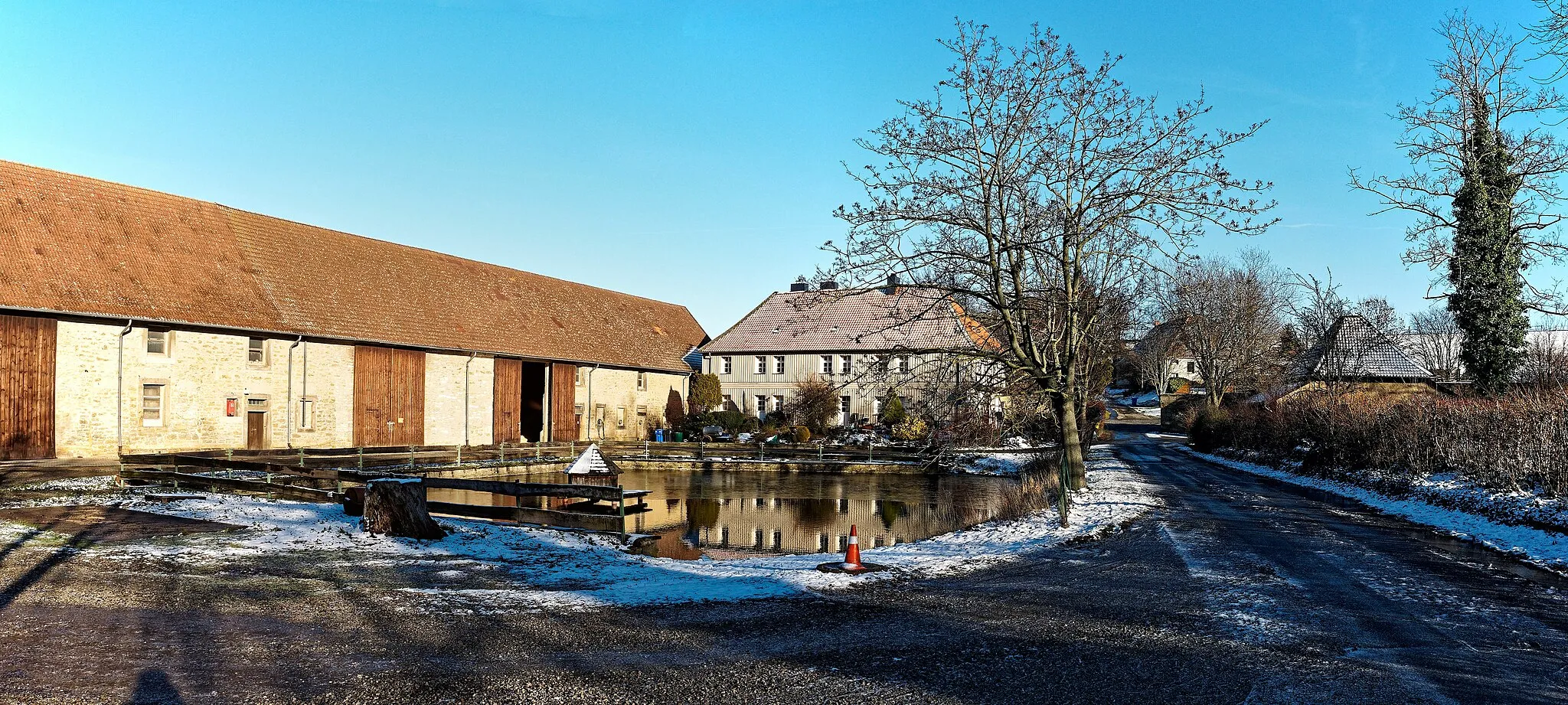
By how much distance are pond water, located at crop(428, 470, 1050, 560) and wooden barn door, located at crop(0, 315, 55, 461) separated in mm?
10363

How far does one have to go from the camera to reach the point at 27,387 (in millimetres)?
26219

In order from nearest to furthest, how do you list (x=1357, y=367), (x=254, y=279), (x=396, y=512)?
1. (x=396, y=512)
2. (x=254, y=279)
3. (x=1357, y=367)

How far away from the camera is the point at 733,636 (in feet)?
27.4

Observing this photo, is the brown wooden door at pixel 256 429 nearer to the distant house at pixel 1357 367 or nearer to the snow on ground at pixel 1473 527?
the snow on ground at pixel 1473 527

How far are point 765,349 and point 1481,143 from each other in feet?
114

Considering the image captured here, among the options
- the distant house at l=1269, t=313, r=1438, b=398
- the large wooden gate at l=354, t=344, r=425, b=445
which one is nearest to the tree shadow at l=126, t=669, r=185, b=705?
the distant house at l=1269, t=313, r=1438, b=398

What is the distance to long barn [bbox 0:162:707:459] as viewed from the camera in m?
27.2

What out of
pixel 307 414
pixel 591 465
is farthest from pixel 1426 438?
pixel 307 414

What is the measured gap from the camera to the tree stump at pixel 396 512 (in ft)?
45.0

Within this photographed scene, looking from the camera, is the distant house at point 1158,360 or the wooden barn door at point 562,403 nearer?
the wooden barn door at point 562,403

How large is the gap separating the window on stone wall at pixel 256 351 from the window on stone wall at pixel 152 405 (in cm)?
310

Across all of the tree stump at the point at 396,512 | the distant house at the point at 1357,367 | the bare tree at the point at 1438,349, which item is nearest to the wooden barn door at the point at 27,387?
the tree stump at the point at 396,512

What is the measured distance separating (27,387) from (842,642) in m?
27.6

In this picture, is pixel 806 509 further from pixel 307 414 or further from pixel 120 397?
pixel 120 397
